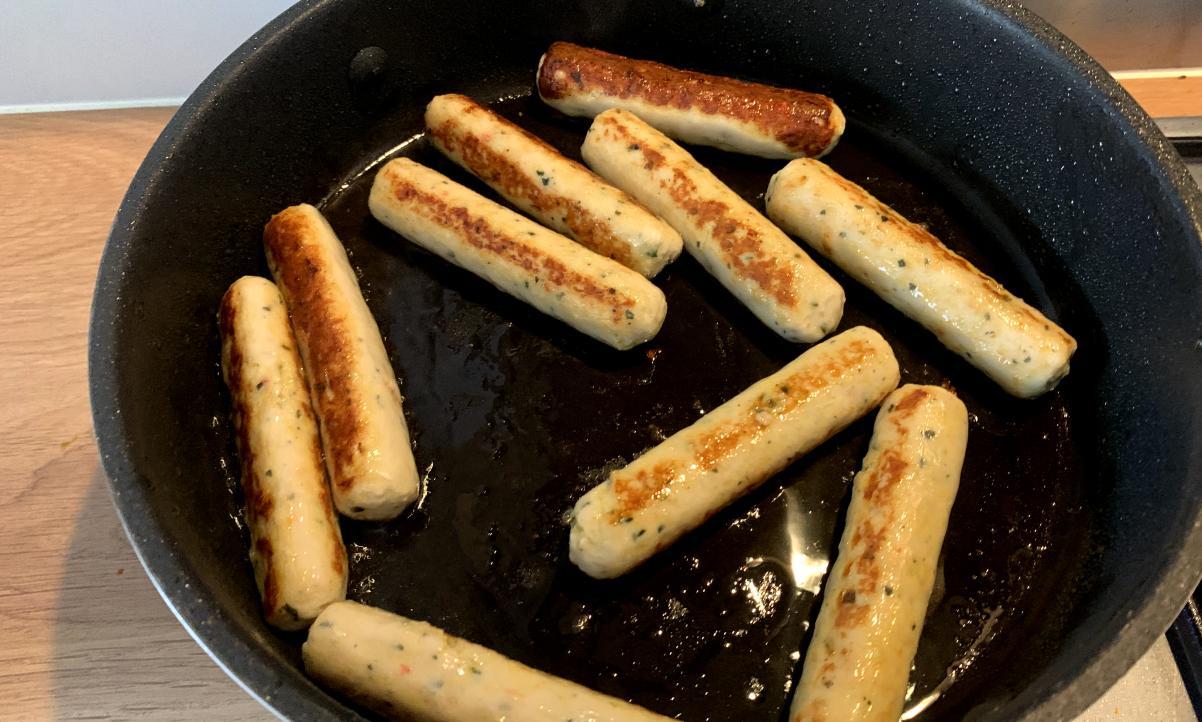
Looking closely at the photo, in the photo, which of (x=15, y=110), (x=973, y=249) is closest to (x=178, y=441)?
(x=15, y=110)

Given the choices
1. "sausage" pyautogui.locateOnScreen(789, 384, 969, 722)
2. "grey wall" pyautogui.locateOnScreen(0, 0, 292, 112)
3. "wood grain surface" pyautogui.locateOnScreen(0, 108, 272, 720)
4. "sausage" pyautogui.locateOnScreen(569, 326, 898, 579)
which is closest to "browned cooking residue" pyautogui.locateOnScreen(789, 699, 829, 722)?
"sausage" pyautogui.locateOnScreen(789, 384, 969, 722)

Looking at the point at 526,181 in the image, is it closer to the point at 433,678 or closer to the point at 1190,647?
the point at 433,678

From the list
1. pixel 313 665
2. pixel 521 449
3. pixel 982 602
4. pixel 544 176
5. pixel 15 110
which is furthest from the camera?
pixel 15 110

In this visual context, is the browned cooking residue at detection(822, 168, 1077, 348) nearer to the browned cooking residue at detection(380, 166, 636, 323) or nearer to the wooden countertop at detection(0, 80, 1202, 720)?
the browned cooking residue at detection(380, 166, 636, 323)

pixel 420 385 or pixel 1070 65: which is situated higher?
pixel 1070 65

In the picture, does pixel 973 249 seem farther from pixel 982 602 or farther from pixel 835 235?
pixel 982 602

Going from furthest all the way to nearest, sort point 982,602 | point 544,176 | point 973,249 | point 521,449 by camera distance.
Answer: point 973,249 → point 544,176 → point 521,449 → point 982,602

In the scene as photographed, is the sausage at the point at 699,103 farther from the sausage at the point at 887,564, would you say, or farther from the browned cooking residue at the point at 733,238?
the sausage at the point at 887,564

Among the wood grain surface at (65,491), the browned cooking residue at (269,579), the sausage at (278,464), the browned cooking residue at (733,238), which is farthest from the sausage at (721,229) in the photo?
the wood grain surface at (65,491)
